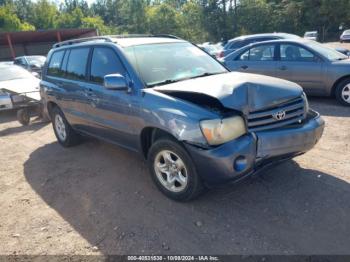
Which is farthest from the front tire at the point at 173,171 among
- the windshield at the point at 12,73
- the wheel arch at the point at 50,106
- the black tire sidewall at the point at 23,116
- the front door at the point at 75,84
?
the windshield at the point at 12,73

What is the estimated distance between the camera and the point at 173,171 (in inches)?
150

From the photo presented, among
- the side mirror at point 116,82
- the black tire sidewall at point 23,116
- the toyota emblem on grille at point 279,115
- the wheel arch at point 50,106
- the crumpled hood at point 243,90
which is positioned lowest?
the black tire sidewall at point 23,116

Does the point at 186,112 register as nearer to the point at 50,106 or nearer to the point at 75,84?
the point at 75,84

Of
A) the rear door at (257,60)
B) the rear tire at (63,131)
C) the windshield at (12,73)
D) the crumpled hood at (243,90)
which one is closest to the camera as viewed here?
the crumpled hood at (243,90)

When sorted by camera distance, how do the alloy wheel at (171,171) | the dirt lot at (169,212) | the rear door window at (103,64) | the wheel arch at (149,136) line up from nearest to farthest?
the dirt lot at (169,212), the alloy wheel at (171,171), the wheel arch at (149,136), the rear door window at (103,64)

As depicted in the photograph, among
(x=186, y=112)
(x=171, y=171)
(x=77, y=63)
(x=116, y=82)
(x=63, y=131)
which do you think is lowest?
(x=63, y=131)

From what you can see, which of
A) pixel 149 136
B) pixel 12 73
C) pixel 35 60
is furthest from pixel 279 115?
pixel 35 60

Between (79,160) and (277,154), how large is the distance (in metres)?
3.39

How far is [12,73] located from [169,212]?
28.6 ft

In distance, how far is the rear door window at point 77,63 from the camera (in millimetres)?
5160

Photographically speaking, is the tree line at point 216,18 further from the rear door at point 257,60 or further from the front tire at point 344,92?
the front tire at point 344,92

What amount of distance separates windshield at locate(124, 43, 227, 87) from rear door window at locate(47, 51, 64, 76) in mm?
2095

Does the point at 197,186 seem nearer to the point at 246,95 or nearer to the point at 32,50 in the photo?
the point at 246,95

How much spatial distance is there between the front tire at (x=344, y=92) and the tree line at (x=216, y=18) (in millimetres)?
42632
